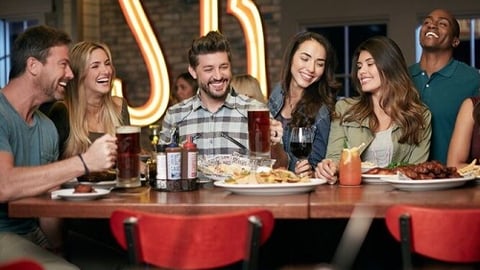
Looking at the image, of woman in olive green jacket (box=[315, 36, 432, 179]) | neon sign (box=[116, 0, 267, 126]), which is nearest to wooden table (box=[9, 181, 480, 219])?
woman in olive green jacket (box=[315, 36, 432, 179])

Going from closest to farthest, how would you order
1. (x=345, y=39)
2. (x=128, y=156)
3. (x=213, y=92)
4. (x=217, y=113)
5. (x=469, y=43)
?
(x=128, y=156), (x=213, y=92), (x=217, y=113), (x=469, y=43), (x=345, y=39)

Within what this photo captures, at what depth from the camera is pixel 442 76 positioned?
4.55 m

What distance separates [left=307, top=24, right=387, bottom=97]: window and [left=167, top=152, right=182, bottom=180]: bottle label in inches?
181

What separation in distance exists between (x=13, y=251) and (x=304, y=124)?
1559 millimetres

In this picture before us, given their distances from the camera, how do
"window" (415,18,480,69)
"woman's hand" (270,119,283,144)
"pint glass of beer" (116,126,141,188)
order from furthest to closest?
"window" (415,18,480,69), "woman's hand" (270,119,283,144), "pint glass of beer" (116,126,141,188)

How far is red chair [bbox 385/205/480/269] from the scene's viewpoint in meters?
2.43

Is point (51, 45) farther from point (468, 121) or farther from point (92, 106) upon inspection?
point (468, 121)

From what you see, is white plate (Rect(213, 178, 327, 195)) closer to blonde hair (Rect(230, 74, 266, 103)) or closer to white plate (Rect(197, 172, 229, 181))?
white plate (Rect(197, 172, 229, 181))

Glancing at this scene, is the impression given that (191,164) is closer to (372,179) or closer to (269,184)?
(269,184)

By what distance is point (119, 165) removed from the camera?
3.01m

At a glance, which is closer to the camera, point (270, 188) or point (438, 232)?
point (438, 232)

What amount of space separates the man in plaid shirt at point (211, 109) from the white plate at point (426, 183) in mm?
914

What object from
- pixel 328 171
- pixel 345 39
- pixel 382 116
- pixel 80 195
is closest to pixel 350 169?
pixel 328 171

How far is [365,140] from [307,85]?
20.4 inches
